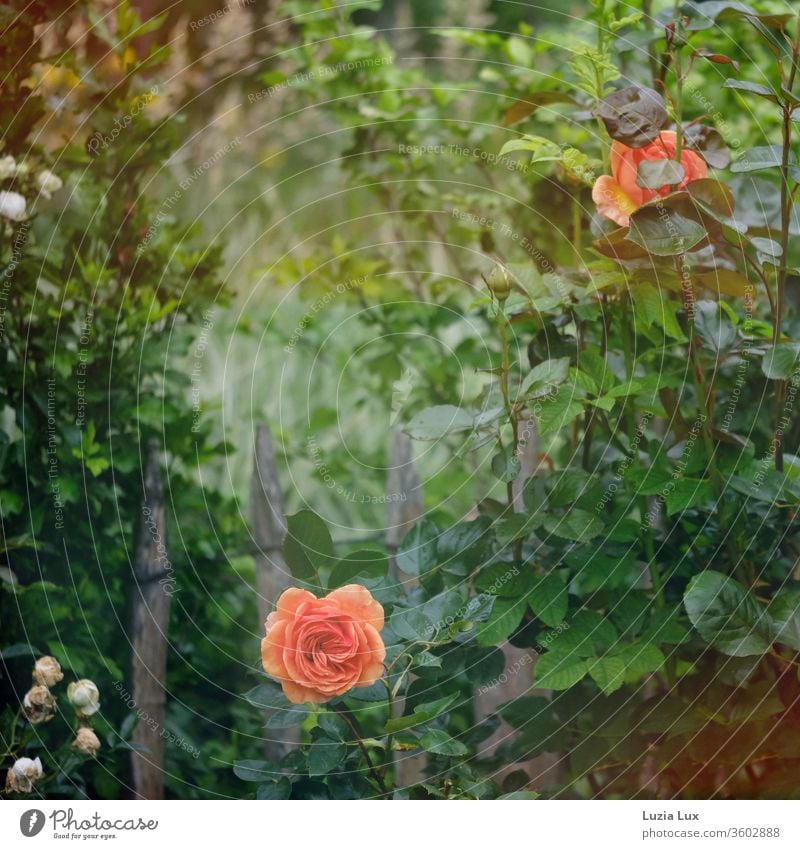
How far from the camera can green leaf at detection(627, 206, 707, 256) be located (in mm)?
625

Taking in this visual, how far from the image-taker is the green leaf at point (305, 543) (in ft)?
2.23

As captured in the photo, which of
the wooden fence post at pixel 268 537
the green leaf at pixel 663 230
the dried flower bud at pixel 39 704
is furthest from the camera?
the wooden fence post at pixel 268 537

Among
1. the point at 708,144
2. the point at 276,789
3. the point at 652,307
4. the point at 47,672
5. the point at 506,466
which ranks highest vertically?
the point at 708,144

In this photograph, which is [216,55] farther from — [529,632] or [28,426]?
[529,632]

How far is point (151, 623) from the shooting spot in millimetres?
845

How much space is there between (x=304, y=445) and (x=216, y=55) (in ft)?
Answer: 1.79

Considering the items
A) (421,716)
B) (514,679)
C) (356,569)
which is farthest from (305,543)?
(514,679)

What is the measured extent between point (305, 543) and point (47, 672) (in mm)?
255

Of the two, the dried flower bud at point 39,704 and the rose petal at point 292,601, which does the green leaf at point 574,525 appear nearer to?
the rose petal at point 292,601

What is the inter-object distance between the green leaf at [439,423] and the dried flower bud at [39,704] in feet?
1.25

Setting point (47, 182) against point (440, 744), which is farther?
point (47, 182)

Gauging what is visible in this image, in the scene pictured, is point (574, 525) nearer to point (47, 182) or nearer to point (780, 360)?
point (780, 360)

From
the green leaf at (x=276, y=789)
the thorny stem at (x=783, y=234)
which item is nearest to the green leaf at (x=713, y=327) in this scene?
the thorny stem at (x=783, y=234)
